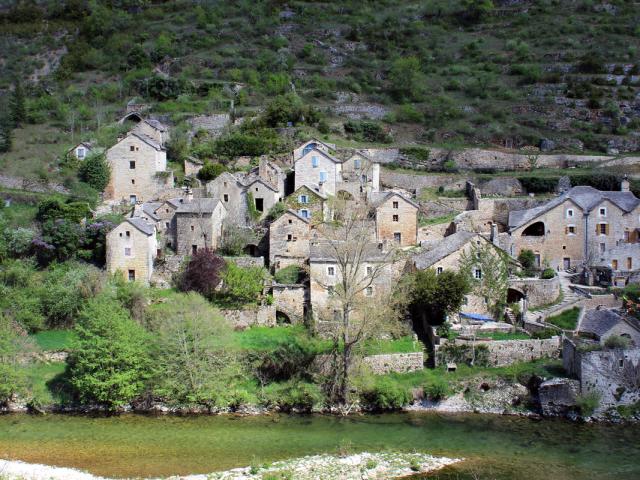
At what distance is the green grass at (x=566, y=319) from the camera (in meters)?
39.4

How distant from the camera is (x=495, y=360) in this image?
3775 centimetres

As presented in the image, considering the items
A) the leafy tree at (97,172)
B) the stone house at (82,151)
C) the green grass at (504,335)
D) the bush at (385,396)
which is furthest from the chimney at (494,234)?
the stone house at (82,151)

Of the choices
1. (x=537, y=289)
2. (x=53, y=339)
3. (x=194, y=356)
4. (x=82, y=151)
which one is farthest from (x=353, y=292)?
(x=82, y=151)

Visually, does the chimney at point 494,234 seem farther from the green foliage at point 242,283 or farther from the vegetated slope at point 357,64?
the vegetated slope at point 357,64

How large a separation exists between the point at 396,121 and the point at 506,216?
1889 centimetres

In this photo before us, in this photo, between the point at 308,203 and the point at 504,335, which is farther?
the point at 308,203

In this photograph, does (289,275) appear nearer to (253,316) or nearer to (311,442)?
(253,316)

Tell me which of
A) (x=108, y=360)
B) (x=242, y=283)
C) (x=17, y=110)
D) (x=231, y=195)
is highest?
(x=17, y=110)

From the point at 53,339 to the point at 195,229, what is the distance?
30.6ft

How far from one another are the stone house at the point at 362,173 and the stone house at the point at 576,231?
850cm

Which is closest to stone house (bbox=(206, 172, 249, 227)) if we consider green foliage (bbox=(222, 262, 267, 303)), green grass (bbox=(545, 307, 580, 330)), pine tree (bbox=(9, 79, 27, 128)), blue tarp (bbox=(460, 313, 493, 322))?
green foliage (bbox=(222, 262, 267, 303))

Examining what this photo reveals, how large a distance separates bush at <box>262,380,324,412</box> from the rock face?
381 inches

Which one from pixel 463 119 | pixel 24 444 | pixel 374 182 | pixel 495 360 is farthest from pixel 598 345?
pixel 463 119

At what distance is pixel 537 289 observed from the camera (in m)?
41.6
